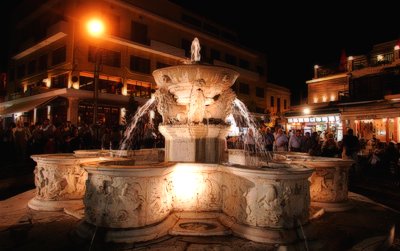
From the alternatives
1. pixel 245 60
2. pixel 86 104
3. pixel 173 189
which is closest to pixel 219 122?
pixel 173 189

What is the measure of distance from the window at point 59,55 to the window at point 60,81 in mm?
1189

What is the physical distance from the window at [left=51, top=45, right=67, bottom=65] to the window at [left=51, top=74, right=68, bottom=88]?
1.19 meters

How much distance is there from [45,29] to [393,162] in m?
26.4

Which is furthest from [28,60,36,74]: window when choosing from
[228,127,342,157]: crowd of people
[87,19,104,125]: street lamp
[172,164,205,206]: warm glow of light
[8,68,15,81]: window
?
[172,164,205,206]: warm glow of light

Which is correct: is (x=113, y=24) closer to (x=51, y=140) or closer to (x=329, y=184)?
(x=51, y=140)

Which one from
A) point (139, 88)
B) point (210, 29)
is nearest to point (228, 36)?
point (210, 29)

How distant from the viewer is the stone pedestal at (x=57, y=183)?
5.68 metres

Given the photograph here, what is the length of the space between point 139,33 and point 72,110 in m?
9.75

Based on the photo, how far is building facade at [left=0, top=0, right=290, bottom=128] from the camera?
22547 mm

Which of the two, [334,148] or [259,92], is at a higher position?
[259,92]

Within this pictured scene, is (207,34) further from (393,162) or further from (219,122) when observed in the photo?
(219,122)

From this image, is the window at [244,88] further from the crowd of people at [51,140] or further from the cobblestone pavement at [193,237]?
the cobblestone pavement at [193,237]

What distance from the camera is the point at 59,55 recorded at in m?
24.0

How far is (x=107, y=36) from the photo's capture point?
23703 mm
